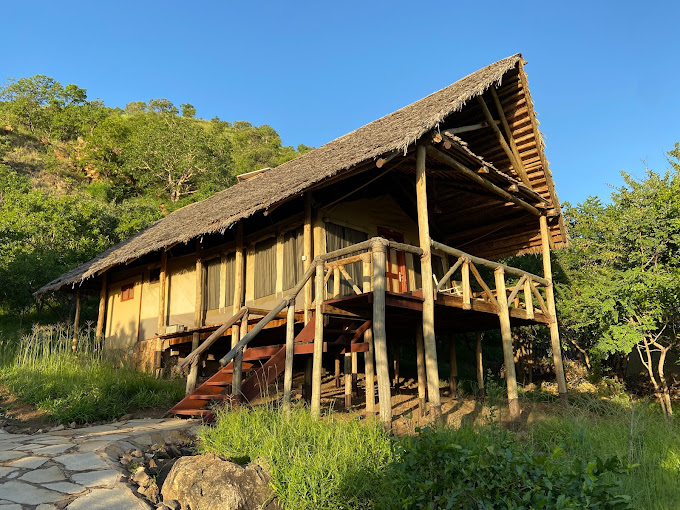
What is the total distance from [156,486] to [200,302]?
23.3ft

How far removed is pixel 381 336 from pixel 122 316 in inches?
383

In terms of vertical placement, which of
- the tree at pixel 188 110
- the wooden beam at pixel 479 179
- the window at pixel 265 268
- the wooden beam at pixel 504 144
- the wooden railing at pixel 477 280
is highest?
the tree at pixel 188 110

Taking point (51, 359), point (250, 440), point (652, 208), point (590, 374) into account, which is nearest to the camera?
point (250, 440)

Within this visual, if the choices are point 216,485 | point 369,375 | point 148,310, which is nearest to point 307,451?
point 216,485

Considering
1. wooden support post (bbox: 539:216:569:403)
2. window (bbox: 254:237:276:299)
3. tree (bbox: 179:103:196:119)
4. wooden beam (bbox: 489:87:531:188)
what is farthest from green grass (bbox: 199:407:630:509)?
tree (bbox: 179:103:196:119)

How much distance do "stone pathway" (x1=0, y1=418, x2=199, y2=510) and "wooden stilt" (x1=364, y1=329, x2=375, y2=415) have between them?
7.84 feet

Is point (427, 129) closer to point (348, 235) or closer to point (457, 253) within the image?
point (457, 253)

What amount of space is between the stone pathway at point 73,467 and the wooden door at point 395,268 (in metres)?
5.07

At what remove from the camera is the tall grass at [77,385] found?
26.8 feet

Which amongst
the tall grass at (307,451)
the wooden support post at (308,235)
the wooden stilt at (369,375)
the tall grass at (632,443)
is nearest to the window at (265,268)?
the wooden support post at (308,235)

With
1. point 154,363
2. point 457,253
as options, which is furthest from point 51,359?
point 457,253

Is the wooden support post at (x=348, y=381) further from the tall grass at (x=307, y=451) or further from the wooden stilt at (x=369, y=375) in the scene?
the tall grass at (x=307, y=451)

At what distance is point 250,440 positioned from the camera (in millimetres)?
5371

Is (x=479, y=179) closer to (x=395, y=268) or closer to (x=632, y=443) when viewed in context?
(x=395, y=268)
